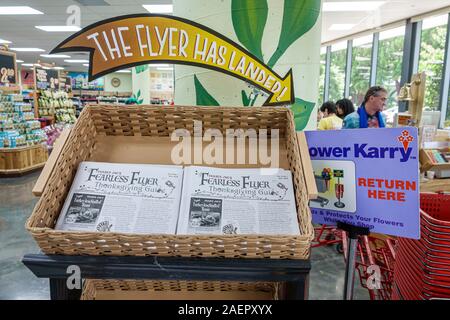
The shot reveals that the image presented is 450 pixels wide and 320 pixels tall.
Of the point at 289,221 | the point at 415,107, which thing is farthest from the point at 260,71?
the point at 415,107

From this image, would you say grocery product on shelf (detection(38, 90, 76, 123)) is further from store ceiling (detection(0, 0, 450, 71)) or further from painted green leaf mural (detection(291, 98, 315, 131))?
painted green leaf mural (detection(291, 98, 315, 131))

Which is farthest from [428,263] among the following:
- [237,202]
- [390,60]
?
[390,60]

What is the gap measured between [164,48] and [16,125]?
7786 millimetres

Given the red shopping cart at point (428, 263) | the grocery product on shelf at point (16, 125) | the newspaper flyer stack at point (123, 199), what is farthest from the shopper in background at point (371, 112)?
the grocery product on shelf at point (16, 125)

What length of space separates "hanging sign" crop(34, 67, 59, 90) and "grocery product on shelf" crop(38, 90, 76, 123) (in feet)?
0.58

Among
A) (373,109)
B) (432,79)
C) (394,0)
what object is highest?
(394,0)

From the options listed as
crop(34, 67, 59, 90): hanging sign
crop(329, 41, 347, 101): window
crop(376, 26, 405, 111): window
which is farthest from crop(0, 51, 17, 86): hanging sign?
crop(329, 41, 347, 101): window

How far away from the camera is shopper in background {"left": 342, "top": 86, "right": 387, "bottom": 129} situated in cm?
392

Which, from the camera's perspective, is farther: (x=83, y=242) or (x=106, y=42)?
(x=106, y=42)

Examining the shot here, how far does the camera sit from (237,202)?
98cm

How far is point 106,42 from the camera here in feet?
4.02

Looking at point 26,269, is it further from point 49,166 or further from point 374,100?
point 374,100
